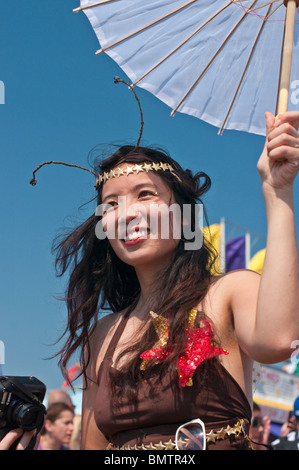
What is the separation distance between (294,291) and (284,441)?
5156mm

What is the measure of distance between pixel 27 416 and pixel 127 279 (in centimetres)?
80

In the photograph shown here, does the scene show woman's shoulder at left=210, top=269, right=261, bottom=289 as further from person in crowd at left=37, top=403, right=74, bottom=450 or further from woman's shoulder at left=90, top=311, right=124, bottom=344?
person in crowd at left=37, top=403, right=74, bottom=450

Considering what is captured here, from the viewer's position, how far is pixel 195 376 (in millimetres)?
2098

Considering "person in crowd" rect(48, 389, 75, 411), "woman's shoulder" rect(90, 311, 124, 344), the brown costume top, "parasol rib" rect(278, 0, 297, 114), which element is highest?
"parasol rib" rect(278, 0, 297, 114)

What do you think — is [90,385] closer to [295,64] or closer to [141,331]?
[141,331]

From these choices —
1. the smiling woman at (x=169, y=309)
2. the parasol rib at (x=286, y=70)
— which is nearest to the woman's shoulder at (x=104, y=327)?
the smiling woman at (x=169, y=309)

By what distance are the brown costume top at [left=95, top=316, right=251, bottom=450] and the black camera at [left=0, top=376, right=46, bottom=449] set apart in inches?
13.3

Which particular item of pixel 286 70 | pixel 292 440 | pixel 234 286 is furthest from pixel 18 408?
pixel 292 440

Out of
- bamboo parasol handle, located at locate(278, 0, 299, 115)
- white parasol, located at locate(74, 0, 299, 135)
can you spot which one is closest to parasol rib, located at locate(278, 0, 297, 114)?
bamboo parasol handle, located at locate(278, 0, 299, 115)

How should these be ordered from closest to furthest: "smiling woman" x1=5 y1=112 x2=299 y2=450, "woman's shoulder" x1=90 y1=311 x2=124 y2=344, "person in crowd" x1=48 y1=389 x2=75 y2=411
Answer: "smiling woman" x1=5 y1=112 x2=299 y2=450
"woman's shoulder" x1=90 y1=311 x2=124 y2=344
"person in crowd" x1=48 y1=389 x2=75 y2=411

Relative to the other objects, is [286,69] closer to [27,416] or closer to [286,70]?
[286,70]

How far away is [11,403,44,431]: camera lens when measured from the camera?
2250 millimetres

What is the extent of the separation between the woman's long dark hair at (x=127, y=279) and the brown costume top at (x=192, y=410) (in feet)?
0.25

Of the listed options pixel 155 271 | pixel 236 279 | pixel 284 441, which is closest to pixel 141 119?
Answer: pixel 155 271
